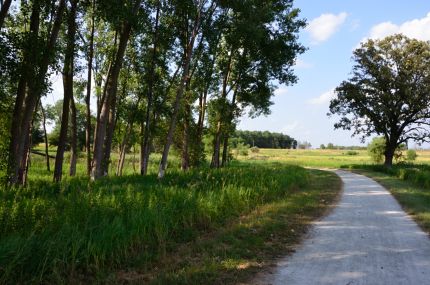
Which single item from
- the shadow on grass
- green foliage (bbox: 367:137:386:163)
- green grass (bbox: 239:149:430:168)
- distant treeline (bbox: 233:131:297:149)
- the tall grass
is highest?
distant treeline (bbox: 233:131:297:149)

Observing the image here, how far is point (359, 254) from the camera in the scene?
7.23m

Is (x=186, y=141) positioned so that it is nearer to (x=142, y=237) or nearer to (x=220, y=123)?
(x=220, y=123)

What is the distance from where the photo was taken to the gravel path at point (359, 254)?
19.2 ft

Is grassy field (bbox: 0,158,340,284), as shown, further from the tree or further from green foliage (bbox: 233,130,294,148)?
green foliage (bbox: 233,130,294,148)

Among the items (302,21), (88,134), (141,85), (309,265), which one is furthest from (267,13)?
(309,265)

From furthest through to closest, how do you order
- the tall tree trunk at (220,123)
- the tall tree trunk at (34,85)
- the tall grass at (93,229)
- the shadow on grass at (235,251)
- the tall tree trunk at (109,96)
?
the tall tree trunk at (220,123) → the tall tree trunk at (109,96) → the tall tree trunk at (34,85) → the shadow on grass at (235,251) → the tall grass at (93,229)

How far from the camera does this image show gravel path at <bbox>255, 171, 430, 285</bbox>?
19.2 ft

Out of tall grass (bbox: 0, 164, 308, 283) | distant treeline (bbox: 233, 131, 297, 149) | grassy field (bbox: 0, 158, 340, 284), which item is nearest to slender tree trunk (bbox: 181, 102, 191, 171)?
grassy field (bbox: 0, 158, 340, 284)

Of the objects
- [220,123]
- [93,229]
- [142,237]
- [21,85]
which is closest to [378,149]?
[220,123]

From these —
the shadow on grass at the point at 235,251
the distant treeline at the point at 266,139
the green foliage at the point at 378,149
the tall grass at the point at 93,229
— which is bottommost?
the shadow on grass at the point at 235,251

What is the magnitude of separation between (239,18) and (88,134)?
38.9ft

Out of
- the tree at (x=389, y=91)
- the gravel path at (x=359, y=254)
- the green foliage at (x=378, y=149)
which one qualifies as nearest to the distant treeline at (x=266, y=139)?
the green foliage at (x=378, y=149)

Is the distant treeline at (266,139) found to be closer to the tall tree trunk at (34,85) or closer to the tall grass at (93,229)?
the tall tree trunk at (34,85)

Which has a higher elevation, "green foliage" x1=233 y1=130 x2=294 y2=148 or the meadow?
"green foliage" x1=233 y1=130 x2=294 y2=148
